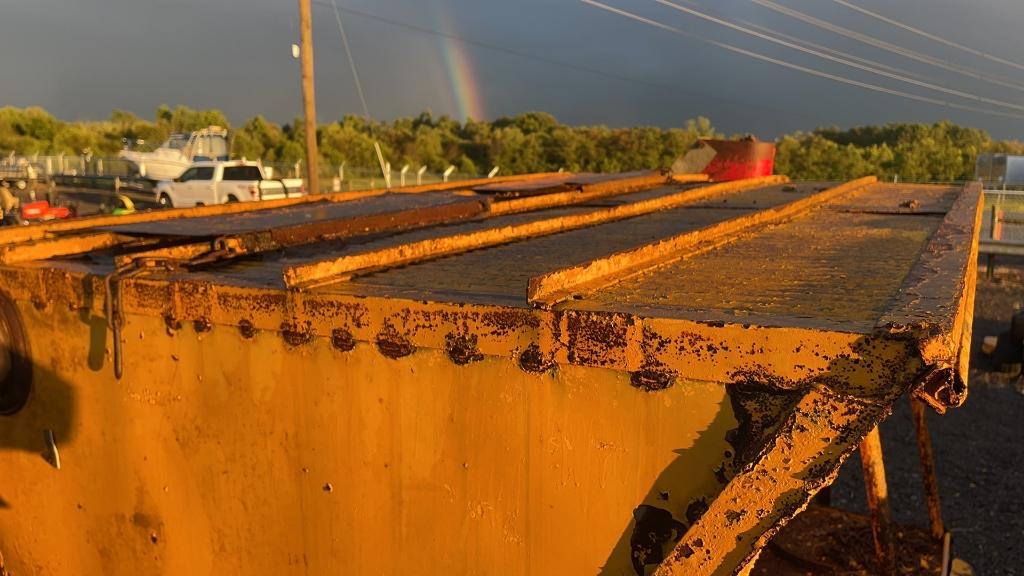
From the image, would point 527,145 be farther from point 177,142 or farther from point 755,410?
point 755,410

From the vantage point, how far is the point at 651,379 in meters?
1.60

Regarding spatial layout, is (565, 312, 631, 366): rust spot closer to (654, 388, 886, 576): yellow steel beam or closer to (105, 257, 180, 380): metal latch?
(654, 388, 886, 576): yellow steel beam

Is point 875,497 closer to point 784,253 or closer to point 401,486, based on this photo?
point 784,253

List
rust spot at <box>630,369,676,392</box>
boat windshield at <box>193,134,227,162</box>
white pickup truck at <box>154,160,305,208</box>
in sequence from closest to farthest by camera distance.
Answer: rust spot at <box>630,369,676,392</box> < white pickup truck at <box>154,160,305,208</box> < boat windshield at <box>193,134,227,162</box>

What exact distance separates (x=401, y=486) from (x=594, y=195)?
434 cm

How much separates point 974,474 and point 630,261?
7.23 m

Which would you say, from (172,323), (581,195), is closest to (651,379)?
(172,323)

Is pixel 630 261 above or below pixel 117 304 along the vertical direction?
above

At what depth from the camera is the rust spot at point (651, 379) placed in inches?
62.4

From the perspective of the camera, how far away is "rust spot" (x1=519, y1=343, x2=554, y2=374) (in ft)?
5.57

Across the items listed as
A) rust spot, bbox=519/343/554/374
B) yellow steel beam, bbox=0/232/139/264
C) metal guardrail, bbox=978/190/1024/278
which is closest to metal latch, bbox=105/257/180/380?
yellow steel beam, bbox=0/232/139/264

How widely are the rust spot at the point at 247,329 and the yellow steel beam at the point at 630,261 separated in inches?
35.2

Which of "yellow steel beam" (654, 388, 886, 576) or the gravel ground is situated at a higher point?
"yellow steel beam" (654, 388, 886, 576)

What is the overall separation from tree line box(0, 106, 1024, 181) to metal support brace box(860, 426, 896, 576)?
37.1m
